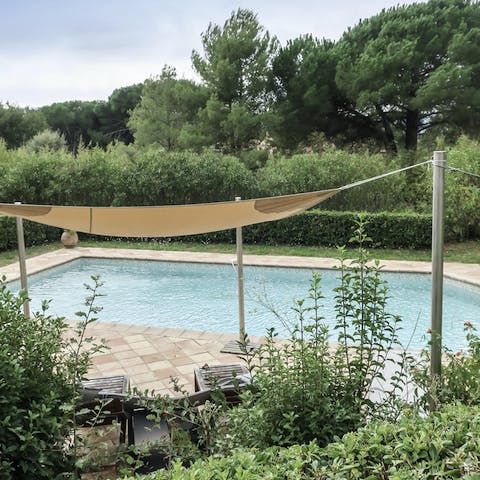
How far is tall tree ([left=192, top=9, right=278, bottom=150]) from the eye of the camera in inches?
566

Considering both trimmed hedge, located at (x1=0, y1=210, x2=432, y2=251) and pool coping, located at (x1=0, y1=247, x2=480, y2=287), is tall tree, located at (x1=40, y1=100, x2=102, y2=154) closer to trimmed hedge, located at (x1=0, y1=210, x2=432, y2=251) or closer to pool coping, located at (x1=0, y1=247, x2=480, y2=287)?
trimmed hedge, located at (x1=0, y1=210, x2=432, y2=251)

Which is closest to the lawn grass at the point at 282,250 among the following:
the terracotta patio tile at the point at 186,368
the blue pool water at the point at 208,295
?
the blue pool water at the point at 208,295

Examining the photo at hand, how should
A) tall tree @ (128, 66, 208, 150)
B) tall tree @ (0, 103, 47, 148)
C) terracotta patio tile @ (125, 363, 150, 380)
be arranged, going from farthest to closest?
tall tree @ (0, 103, 47, 148)
tall tree @ (128, 66, 208, 150)
terracotta patio tile @ (125, 363, 150, 380)

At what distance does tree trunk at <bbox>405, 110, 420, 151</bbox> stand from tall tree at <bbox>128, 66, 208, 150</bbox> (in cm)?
597

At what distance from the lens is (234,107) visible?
14.2m

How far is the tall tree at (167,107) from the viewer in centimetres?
1527

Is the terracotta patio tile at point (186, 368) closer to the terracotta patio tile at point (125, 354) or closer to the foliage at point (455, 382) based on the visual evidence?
the terracotta patio tile at point (125, 354)

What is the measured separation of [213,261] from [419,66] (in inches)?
366

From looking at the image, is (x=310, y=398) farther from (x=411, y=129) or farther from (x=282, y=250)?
(x=411, y=129)

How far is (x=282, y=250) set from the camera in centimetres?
911

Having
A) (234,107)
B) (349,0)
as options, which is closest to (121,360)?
(234,107)

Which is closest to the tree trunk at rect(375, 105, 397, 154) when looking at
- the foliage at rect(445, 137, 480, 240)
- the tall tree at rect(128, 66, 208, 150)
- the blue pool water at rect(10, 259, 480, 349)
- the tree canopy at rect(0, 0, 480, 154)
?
the tree canopy at rect(0, 0, 480, 154)

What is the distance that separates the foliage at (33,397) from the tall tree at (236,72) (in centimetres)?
1268

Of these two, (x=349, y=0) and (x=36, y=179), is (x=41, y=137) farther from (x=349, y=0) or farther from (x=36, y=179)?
(x=349, y=0)
